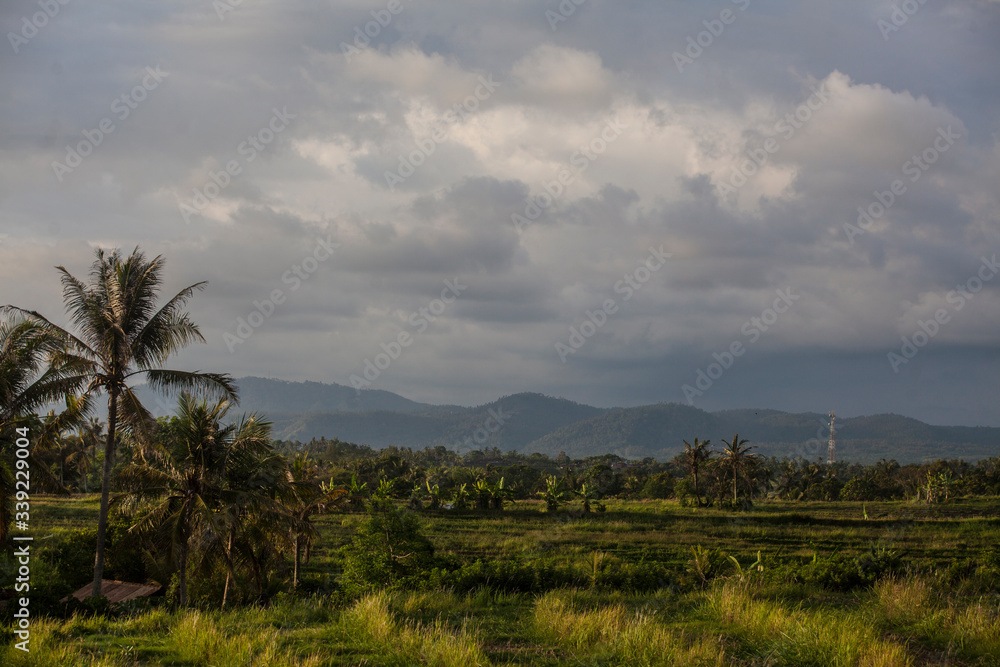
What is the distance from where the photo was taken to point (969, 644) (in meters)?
10.2

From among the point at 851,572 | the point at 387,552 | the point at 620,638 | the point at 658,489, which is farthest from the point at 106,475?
the point at 658,489

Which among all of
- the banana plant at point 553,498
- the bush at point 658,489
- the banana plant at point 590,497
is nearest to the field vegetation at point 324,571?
the banana plant at point 590,497

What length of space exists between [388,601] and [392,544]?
39.5ft

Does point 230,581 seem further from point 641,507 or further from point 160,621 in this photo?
point 641,507

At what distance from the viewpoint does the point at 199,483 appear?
22.6 m

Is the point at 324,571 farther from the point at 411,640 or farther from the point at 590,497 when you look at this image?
the point at 590,497

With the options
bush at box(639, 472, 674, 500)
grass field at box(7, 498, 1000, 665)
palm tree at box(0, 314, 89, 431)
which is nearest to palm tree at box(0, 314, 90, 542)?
palm tree at box(0, 314, 89, 431)

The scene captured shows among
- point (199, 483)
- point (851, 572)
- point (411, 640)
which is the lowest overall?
point (851, 572)

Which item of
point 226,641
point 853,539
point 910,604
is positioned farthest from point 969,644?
point 853,539

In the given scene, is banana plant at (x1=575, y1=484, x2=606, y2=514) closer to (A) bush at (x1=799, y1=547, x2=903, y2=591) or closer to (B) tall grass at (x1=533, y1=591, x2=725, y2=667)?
(A) bush at (x1=799, y1=547, x2=903, y2=591)

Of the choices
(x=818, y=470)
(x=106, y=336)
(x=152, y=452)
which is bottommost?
(x=818, y=470)

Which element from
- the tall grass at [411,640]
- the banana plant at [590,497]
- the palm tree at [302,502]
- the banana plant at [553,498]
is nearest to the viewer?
the tall grass at [411,640]

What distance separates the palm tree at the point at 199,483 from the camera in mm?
22156

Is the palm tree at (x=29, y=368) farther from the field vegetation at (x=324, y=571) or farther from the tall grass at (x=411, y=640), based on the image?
the tall grass at (x=411, y=640)
